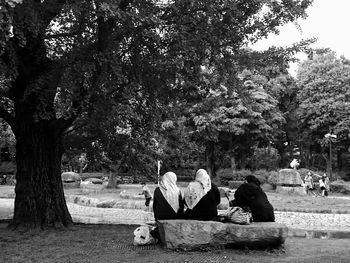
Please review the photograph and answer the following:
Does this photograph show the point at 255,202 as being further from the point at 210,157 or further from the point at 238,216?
the point at 210,157

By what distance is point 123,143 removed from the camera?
40.3 feet

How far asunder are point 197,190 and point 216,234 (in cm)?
91

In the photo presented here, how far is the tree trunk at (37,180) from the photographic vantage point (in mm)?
10195

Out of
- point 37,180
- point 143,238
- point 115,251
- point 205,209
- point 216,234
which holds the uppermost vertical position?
point 37,180

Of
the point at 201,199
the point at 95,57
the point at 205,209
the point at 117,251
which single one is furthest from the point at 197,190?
the point at 95,57

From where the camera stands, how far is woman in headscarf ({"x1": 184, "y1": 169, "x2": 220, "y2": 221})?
8148 millimetres

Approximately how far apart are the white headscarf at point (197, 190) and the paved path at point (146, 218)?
6160 mm

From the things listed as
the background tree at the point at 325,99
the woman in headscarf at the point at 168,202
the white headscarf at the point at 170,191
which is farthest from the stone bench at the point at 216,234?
the background tree at the point at 325,99

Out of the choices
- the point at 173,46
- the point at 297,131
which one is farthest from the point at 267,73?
the point at 297,131

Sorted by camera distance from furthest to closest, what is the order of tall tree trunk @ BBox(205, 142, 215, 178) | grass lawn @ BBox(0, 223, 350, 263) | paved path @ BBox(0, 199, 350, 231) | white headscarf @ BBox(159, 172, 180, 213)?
tall tree trunk @ BBox(205, 142, 215, 178) → paved path @ BBox(0, 199, 350, 231) → white headscarf @ BBox(159, 172, 180, 213) → grass lawn @ BBox(0, 223, 350, 263)

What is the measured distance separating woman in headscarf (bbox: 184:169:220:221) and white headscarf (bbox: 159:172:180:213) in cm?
20

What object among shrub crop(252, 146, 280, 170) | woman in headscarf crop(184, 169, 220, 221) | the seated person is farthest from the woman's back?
shrub crop(252, 146, 280, 170)

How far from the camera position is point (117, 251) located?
310 inches

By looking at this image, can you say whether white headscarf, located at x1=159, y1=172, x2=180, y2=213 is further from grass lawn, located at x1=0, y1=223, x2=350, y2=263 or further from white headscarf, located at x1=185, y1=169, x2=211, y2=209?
grass lawn, located at x1=0, y1=223, x2=350, y2=263
